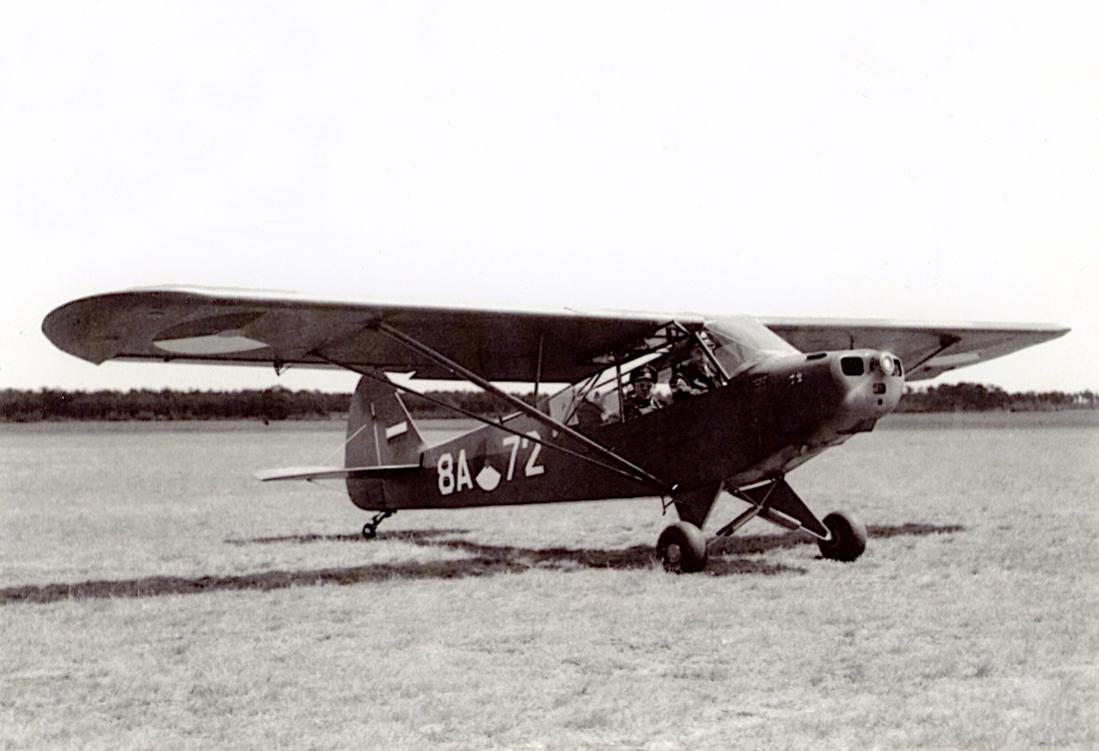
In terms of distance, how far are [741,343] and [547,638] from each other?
366cm

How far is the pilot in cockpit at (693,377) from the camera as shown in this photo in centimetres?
871

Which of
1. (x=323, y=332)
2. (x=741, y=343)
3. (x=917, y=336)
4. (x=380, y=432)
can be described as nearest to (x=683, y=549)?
(x=741, y=343)

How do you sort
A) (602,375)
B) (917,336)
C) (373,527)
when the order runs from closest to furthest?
(602,375), (917,336), (373,527)

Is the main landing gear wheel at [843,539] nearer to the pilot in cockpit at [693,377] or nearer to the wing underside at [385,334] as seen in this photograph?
the pilot in cockpit at [693,377]

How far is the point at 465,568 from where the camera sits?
8.89 m

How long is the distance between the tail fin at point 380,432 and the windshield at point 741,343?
13.6 feet

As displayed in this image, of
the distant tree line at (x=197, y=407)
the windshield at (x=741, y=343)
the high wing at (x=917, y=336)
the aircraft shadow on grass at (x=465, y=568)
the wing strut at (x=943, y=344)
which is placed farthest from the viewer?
the distant tree line at (x=197, y=407)

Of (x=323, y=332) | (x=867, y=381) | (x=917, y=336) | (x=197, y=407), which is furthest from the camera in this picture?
(x=197, y=407)

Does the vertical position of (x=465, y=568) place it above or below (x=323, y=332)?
below

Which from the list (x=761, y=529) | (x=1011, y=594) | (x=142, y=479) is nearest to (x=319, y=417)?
(x=142, y=479)

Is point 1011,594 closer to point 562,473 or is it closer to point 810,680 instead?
point 810,680

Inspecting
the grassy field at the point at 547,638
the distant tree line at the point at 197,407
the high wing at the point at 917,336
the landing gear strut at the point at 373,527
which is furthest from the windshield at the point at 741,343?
the distant tree line at the point at 197,407

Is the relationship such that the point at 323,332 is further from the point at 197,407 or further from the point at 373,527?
the point at 197,407

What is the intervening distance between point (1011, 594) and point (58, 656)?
5.98 m
